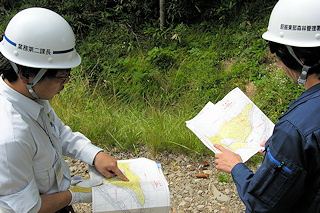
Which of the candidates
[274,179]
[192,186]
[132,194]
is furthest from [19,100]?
[192,186]

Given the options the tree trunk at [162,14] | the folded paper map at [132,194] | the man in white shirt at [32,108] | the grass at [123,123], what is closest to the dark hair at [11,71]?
the man in white shirt at [32,108]

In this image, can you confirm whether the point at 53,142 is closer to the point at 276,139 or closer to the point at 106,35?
the point at 276,139

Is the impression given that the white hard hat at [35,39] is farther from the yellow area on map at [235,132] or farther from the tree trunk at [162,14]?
the tree trunk at [162,14]

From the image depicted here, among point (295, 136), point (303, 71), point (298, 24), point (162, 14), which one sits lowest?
point (162, 14)

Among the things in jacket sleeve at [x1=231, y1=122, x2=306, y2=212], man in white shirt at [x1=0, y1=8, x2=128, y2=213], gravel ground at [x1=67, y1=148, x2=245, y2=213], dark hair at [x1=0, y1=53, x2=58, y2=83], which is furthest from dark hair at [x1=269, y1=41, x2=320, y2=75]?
gravel ground at [x1=67, y1=148, x2=245, y2=213]

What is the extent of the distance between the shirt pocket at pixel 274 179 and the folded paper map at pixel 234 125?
739 millimetres

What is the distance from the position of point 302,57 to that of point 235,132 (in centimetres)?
89

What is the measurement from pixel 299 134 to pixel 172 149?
2.11 metres

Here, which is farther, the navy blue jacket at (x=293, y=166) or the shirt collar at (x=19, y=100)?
the shirt collar at (x=19, y=100)

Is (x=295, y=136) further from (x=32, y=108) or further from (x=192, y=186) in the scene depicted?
(x=192, y=186)

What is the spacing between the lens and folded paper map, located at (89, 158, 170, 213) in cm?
170

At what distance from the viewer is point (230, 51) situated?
5.12 metres

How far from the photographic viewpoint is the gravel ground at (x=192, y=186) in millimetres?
2633

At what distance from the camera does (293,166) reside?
48.3 inches
